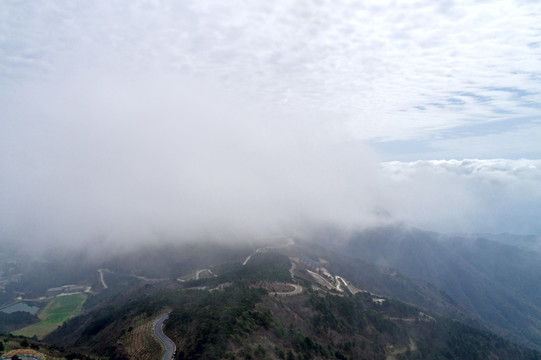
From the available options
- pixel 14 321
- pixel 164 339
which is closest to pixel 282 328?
pixel 164 339

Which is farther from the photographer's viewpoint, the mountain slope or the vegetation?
the vegetation

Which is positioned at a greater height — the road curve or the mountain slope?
the road curve

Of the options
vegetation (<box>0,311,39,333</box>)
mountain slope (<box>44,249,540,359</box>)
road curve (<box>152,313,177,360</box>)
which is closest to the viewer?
road curve (<box>152,313,177,360</box>)

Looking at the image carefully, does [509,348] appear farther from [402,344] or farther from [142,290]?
[142,290]

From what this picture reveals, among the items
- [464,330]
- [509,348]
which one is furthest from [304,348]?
[509,348]

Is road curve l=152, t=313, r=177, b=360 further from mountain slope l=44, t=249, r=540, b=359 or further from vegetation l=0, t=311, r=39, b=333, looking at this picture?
vegetation l=0, t=311, r=39, b=333

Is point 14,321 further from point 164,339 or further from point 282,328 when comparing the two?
point 282,328

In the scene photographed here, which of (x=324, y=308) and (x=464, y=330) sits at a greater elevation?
(x=324, y=308)

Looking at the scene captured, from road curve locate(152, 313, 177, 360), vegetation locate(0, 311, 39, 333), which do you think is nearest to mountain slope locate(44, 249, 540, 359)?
road curve locate(152, 313, 177, 360)
